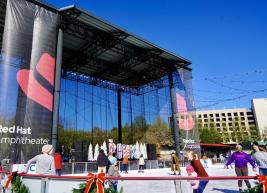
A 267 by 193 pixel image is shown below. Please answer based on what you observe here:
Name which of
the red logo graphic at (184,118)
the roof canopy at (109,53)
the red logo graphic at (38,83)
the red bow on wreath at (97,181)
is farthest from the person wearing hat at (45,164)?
the red logo graphic at (184,118)

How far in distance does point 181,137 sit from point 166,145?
18.0 meters

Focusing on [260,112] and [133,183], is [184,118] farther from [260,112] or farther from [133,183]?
[260,112]

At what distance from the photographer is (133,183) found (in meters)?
4.02

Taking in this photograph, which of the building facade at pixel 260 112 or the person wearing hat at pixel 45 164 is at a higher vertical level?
the building facade at pixel 260 112

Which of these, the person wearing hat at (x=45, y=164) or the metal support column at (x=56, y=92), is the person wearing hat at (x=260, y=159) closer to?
the person wearing hat at (x=45, y=164)

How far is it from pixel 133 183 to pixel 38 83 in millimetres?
12720

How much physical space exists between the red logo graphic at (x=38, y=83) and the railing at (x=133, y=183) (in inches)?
422

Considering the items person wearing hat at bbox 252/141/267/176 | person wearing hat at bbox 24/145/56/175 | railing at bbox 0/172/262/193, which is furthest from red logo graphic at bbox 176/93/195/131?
railing at bbox 0/172/262/193

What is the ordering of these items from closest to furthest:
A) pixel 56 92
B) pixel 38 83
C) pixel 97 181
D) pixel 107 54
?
pixel 97 181 < pixel 38 83 < pixel 56 92 < pixel 107 54

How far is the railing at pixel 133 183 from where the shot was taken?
3.75 meters

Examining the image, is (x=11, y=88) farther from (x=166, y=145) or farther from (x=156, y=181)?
(x=166, y=145)

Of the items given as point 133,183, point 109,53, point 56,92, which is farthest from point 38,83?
point 109,53

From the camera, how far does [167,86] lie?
30.6m

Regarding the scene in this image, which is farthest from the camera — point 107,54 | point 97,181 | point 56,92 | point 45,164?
point 107,54
